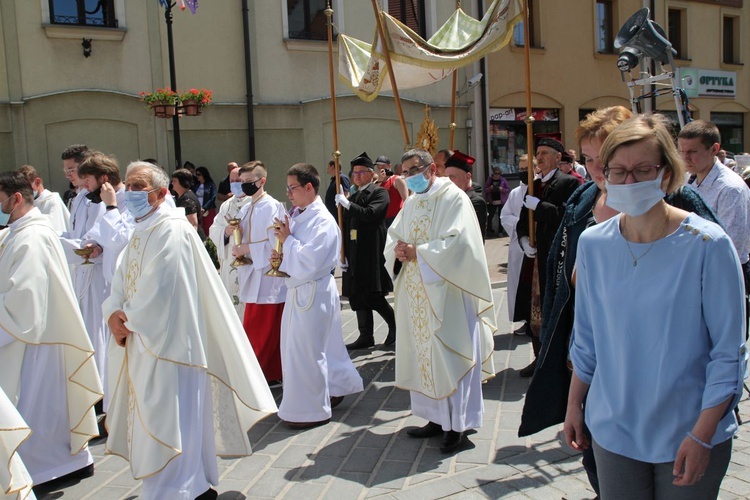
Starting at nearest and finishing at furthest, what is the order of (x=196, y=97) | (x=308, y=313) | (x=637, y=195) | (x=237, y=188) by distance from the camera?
1. (x=637, y=195)
2. (x=308, y=313)
3. (x=237, y=188)
4. (x=196, y=97)

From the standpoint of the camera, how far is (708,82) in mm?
23031

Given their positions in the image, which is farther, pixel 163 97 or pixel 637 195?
pixel 163 97

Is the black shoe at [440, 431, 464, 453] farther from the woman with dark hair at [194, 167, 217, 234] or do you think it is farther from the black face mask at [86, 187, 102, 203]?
the woman with dark hair at [194, 167, 217, 234]

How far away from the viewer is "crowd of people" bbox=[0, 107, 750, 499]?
2230 mm

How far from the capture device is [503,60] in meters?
19.0

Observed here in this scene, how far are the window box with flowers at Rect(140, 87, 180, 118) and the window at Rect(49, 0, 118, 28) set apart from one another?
8.02 feet

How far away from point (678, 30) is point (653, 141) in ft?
76.3

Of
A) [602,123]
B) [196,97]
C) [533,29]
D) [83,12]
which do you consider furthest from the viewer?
[533,29]

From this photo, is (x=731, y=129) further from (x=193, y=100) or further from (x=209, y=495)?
(x=209, y=495)

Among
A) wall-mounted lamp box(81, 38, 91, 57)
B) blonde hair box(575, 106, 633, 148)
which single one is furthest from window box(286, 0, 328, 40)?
blonde hair box(575, 106, 633, 148)

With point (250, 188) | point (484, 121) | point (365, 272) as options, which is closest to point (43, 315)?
point (250, 188)

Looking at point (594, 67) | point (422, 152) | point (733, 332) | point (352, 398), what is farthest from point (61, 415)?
point (594, 67)

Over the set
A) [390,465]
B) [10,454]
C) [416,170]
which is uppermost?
[416,170]

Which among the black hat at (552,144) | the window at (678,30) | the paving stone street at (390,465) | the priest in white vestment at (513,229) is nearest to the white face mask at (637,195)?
the paving stone street at (390,465)
